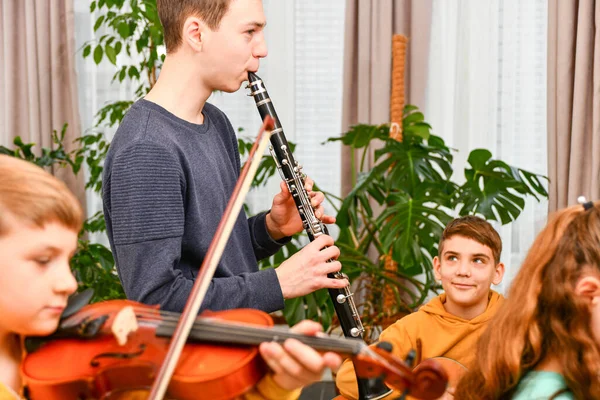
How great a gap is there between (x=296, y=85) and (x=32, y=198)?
3.26 meters

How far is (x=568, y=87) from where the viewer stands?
357cm

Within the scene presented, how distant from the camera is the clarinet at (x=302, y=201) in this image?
5.88 feet

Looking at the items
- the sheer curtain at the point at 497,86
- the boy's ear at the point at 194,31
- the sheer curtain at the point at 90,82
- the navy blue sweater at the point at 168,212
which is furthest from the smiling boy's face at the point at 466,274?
the sheer curtain at the point at 90,82

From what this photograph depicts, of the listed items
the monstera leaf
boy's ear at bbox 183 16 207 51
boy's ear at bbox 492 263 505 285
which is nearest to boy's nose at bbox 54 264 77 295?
boy's ear at bbox 183 16 207 51

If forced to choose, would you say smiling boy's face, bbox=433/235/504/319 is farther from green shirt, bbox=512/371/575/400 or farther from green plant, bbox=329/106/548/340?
green shirt, bbox=512/371/575/400

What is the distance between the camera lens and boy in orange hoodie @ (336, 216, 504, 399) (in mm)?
2236

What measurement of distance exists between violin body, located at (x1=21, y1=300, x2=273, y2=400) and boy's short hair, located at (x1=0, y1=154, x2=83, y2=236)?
0.16 m

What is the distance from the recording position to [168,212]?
1.41 metres

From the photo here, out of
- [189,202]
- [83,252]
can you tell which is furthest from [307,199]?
[83,252]

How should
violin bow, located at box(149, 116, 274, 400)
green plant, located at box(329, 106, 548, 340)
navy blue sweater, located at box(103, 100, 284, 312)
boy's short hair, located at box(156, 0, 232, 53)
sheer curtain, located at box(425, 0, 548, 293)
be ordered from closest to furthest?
violin bow, located at box(149, 116, 274, 400), navy blue sweater, located at box(103, 100, 284, 312), boy's short hair, located at box(156, 0, 232, 53), green plant, located at box(329, 106, 548, 340), sheer curtain, located at box(425, 0, 548, 293)

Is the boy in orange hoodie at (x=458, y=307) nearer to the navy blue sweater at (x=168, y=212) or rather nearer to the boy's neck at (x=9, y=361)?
the navy blue sweater at (x=168, y=212)

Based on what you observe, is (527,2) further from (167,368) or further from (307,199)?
(167,368)

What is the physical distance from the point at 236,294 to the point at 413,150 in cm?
189

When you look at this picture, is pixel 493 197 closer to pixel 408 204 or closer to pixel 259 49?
pixel 408 204
